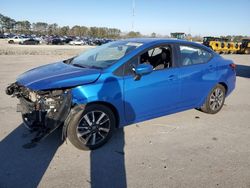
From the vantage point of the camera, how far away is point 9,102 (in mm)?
6512

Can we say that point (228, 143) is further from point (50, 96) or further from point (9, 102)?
point (9, 102)

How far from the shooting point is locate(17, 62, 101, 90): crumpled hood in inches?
145

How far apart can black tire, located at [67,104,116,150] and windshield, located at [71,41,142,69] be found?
78 centimetres

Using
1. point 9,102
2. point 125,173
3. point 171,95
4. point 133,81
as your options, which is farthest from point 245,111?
point 9,102

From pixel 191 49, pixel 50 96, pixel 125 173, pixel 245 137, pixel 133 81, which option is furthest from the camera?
pixel 191 49

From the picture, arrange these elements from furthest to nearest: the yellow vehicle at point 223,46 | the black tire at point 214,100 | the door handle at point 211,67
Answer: the yellow vehicle at point 223,46 → the black tire at point 214,100 → the door handle at point 211,67

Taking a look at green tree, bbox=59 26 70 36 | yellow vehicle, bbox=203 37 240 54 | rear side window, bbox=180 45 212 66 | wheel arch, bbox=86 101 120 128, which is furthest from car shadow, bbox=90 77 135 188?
green tree, bbox=59 26 70 36

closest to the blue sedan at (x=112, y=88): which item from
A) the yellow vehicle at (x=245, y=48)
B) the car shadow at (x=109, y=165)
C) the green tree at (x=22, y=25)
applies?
the car shadow at (x=109, y=165)

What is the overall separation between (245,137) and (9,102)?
5.56 meters

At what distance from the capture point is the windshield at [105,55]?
4405mm

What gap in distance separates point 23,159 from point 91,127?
109 centimetres

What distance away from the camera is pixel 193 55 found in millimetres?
5156

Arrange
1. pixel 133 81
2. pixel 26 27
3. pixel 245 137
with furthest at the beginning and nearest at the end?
pixel 26 27, pixel 245 137, pixel 133 81

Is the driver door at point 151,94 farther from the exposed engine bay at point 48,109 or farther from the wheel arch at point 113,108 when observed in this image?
the exposed engine bay at point 48,109
